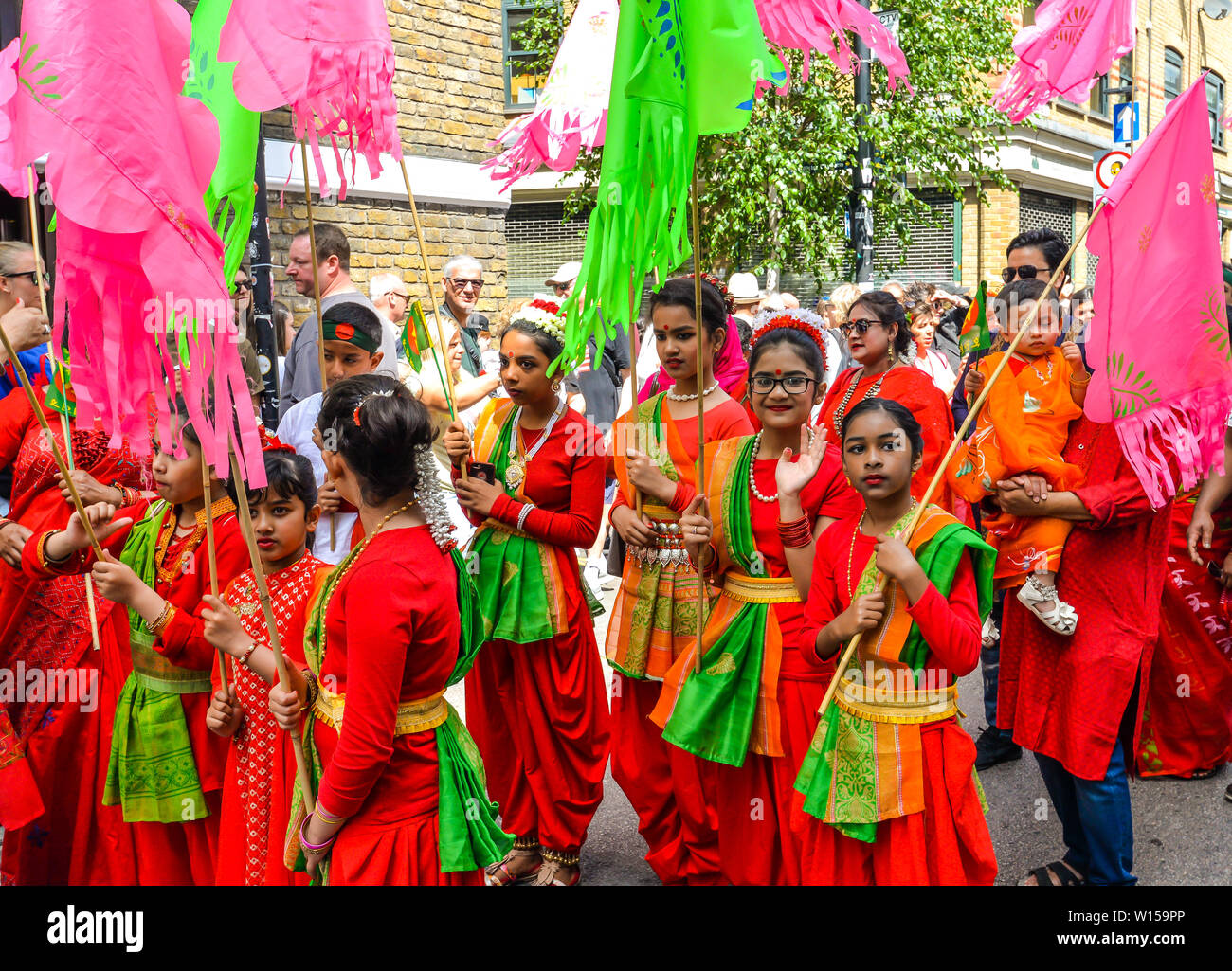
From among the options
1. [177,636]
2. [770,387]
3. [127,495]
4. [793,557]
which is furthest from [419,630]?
[127,495]

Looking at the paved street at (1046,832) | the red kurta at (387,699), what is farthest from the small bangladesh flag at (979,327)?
the red kurta at (387,699)

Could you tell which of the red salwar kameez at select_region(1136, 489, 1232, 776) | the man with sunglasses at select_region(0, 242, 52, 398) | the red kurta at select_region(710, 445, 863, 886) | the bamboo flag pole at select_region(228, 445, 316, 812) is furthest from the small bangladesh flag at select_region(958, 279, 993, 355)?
the man with sunglasses at select_region(0, 242, 52, 398)

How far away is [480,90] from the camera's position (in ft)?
38.3

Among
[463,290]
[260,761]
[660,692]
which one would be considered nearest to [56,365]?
[260,761]

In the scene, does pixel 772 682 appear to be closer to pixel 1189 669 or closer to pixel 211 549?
pixel 211 549

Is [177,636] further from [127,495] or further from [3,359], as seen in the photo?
[3,359]

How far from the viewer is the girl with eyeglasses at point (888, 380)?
13.3 ft

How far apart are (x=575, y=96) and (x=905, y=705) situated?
2910 mm

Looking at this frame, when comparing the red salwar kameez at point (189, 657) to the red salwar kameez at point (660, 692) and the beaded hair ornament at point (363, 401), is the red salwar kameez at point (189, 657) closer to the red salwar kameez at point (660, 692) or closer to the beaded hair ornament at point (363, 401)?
the beaded hair ornament at point (363, 401)

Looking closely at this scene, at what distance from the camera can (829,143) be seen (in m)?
11.6

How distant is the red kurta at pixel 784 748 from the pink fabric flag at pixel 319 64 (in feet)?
5.25

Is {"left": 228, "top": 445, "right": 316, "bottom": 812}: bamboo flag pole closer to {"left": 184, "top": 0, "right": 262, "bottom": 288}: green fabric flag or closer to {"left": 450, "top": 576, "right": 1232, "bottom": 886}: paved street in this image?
{"left": 184, "top": 0, "right": 262, "bottom": 288}: green fabric flag

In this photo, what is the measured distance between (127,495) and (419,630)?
1853 millimetres

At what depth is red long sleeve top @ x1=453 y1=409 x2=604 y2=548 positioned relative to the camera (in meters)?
4.14
